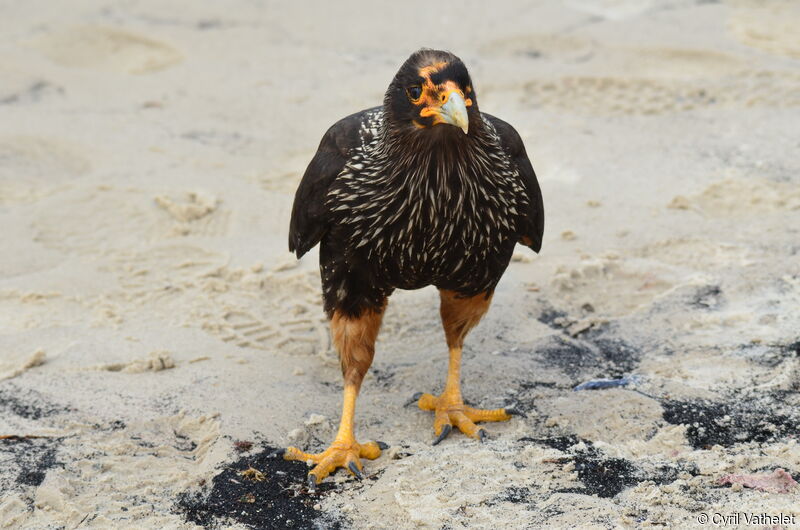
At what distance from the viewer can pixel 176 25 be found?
8.99 m

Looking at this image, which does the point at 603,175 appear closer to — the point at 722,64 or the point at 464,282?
the point at 722,64

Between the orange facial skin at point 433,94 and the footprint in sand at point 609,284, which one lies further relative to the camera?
the footprint in sand at point 609,284

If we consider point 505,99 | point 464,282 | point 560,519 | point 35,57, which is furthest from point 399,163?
point 35,57

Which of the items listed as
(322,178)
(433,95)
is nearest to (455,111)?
(433,95)

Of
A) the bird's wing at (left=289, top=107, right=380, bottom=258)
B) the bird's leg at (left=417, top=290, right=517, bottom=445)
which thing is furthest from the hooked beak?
the bird's leg at (left=417, top=290, right=517, bottom=445)

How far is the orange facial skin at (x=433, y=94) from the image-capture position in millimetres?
3307

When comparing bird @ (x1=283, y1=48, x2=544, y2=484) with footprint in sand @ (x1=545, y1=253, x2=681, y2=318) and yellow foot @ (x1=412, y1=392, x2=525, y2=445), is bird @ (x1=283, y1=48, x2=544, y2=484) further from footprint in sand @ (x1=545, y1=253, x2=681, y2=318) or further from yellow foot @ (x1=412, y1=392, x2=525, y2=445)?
footprint in sand @ (x1=545, y1=253, x2=681, y2=318)

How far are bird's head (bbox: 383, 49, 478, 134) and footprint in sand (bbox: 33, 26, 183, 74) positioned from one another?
538cm

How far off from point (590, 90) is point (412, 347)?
11.4 ft

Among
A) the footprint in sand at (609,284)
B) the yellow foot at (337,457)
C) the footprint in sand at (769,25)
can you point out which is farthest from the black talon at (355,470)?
the footprint in sand at (769,25)

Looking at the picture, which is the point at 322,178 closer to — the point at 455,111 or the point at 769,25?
the point at 455,111

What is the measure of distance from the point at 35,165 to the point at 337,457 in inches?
156

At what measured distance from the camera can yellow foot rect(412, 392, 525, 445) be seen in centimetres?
407

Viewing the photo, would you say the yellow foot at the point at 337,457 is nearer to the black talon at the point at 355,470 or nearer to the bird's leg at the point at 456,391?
the black talon at the point at 355,470
